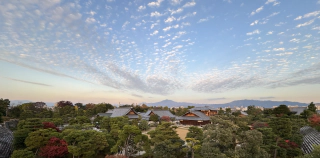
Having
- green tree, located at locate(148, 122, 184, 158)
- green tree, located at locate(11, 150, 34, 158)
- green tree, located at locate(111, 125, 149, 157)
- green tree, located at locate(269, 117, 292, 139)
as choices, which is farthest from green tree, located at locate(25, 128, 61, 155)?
green tree, located at locate(269, 117, 292, 139)

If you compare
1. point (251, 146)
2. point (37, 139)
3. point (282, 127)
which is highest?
point (282, 127)

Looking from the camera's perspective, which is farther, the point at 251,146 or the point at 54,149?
the point at 54,149

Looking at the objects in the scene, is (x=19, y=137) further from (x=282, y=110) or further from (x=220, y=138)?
(x=282, y=110)

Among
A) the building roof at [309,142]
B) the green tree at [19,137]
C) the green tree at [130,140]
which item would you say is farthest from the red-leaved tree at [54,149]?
the building roof at [309,142]

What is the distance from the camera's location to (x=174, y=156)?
1338 centimetres

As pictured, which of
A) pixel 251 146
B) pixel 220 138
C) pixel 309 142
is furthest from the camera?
pixel 309 142

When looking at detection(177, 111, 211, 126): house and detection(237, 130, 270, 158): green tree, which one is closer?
detection(237, 130, 270, 158): green tree

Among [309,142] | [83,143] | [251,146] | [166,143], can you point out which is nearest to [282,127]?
[309,142]

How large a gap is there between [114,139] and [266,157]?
15267mm

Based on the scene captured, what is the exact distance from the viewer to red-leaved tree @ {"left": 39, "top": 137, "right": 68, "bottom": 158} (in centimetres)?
1354

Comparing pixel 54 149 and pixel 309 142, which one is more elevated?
pixel 54 149

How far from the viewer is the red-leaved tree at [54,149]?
13.5 meters

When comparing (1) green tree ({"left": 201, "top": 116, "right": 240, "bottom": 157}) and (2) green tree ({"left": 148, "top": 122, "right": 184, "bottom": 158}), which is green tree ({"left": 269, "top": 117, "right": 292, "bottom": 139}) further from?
(2) green tree ({"left": 148, "top": 122, "right": 184, "bottom": 158})

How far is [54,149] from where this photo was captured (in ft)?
44.9
